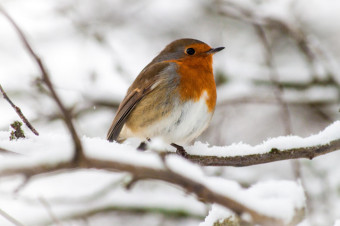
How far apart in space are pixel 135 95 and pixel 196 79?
0.63m

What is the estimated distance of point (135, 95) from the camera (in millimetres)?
4410

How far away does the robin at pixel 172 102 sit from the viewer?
4031mm

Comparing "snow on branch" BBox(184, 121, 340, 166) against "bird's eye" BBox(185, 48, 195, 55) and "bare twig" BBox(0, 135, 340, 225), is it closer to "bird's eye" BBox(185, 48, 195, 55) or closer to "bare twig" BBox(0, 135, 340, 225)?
"bare twig" BBox(0, 135, 340, 225)

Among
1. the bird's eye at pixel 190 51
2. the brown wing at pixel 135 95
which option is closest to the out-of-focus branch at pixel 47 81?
the brown wing at pixel 135 95

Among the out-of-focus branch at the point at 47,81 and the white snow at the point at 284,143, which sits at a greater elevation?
the white snow at the point at 284,143

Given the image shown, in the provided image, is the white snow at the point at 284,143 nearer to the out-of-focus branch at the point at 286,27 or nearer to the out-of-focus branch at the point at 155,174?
the out-of-focus branch at the point at 155,174

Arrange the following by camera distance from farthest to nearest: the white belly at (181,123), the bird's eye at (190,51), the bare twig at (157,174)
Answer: the bird's eye at (190,51) < the white belly at (181,123) < the bare twig at (157,174)

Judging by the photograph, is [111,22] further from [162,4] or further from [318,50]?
[318,50]

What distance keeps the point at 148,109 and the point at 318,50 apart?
8.27 feet

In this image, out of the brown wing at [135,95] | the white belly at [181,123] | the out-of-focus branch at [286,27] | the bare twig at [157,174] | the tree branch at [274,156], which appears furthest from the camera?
the out-of-focus branch at [286,27]

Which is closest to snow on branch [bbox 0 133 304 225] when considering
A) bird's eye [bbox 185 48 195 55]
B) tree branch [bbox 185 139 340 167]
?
tree branch [bbox 185 139 340 167]

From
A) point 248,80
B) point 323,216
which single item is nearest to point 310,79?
point 248,80

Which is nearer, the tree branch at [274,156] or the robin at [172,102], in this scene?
the tree branch at [274,156]

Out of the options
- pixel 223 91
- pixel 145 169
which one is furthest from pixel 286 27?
pixel 145 169
